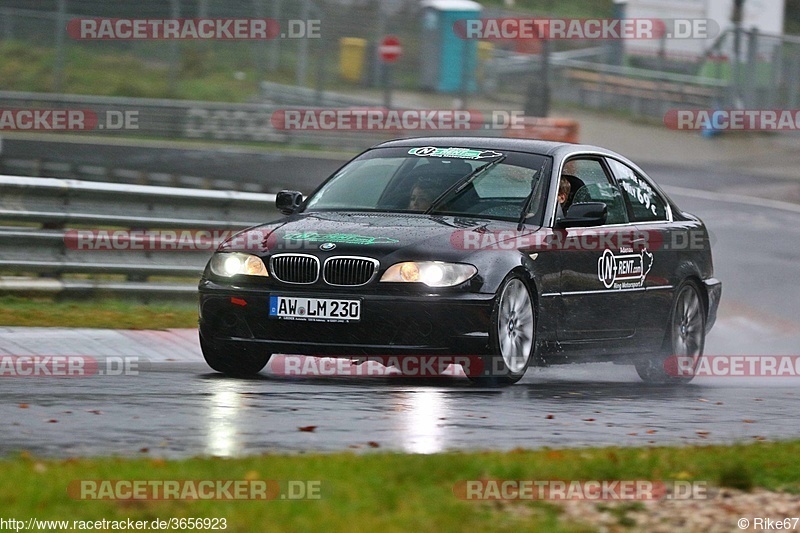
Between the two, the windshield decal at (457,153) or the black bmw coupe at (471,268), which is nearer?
the black bmw coupe at (471,268)

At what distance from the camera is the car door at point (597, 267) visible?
32.7ft

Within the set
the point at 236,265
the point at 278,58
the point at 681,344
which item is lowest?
the point at 681,344

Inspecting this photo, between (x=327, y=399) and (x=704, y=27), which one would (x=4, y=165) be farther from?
(x=704, y=27)

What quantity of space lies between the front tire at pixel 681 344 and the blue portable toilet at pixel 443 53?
2213 cm

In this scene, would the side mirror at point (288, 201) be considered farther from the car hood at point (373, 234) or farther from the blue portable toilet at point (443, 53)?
the blue portable toilet at point (443, 53)

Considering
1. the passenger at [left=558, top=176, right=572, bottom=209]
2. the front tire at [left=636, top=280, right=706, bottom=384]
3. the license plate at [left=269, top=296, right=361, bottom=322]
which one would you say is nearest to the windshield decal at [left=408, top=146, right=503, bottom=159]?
the passenger at [left=558, top=176, right=572, bottom=209]

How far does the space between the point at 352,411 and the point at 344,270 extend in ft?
5.08

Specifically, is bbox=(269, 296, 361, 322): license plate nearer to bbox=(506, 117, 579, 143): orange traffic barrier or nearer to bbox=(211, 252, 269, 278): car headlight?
bbox=(211, 252, 269, 278): car headlight

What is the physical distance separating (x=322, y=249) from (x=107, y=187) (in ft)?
15.0

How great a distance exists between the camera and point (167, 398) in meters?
8.03

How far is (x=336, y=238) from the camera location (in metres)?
9.20

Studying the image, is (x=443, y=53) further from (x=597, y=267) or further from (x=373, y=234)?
(x=373, y=234)

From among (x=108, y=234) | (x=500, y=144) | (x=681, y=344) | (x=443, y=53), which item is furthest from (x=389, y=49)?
(x=500, y=144)

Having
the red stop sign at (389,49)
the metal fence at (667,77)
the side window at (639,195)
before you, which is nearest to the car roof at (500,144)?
the side window at (639,195)
